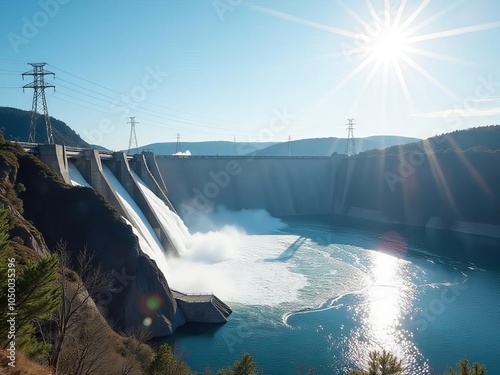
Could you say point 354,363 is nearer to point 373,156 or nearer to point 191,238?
point 191,238

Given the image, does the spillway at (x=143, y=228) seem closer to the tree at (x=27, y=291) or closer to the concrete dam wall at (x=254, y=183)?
the concrete dam wall at (x=254, y=183)

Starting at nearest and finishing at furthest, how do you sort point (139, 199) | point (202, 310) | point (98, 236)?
point (98, 236)
point (202, 310)
point (139, 199)

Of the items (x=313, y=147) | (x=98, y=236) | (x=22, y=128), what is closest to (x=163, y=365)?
(x=98, y=236)

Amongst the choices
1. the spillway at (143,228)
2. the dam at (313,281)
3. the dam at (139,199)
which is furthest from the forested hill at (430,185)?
the spillway at (143,228)

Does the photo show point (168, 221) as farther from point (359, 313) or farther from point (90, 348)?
point (90, 348)

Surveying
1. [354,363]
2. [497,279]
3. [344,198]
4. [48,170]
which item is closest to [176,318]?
[354,363]
